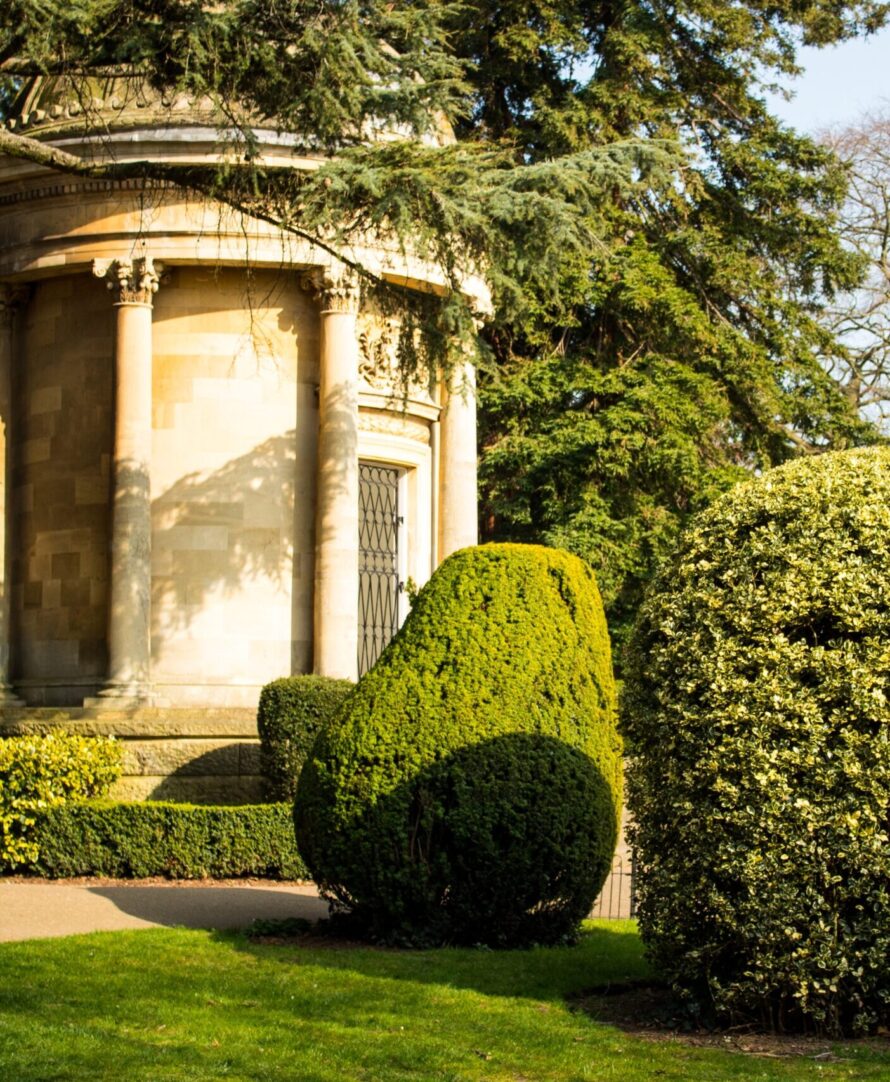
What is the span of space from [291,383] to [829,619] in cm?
1392

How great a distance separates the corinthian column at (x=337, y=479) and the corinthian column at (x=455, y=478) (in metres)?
2.00

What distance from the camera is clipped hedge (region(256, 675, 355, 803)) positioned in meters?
18.2

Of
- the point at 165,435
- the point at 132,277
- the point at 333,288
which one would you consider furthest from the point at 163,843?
the point at 333,288

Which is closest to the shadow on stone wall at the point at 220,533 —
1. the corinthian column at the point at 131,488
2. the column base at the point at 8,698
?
the corinthian column at the point at 131,488

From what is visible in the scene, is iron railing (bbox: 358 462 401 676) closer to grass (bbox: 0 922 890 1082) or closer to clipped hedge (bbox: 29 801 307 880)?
clipped hedge (bbox: 29 801 307 880)

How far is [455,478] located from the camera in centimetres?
2333

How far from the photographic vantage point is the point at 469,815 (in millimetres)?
11219

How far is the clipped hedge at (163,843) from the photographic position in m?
16.8

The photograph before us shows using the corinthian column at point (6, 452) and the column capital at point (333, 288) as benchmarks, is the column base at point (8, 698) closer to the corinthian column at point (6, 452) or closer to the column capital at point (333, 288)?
the corinthian column at point (6, 452)

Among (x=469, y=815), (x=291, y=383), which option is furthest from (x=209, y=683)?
→ (x=469, y=815)

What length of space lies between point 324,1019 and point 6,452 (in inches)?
575

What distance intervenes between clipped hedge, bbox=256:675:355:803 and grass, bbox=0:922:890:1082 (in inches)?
256

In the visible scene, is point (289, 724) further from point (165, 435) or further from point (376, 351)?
point (376, 351)

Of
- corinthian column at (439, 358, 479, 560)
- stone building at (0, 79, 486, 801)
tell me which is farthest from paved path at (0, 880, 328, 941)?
corinthian column at (439, 358, 479, 560)
